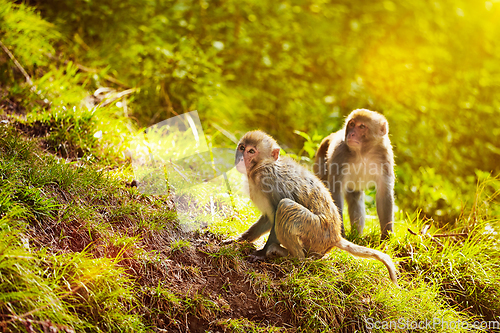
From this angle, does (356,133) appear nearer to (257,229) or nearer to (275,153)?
(275,153)

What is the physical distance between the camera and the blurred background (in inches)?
261

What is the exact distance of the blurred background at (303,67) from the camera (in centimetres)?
662

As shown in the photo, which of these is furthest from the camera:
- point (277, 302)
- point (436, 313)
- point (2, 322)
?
point (436, 313)

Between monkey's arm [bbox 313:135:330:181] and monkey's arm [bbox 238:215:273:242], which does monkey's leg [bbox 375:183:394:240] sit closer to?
monkey's arm [bbox 313:135:330:181]

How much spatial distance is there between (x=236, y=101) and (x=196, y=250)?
5169mm

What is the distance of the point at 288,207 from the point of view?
332 centimetres

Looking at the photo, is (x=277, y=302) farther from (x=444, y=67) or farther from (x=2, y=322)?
(x=444, y=67)

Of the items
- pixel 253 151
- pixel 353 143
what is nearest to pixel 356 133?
pixel 353 143

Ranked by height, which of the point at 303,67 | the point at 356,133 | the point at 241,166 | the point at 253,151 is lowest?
the point at 303,67

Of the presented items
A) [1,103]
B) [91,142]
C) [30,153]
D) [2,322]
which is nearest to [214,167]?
[91,142]

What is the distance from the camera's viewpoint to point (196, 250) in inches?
139

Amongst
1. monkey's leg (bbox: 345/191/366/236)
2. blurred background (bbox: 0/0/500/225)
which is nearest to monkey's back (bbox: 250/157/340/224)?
monkey's leg (bbox: 345/191/366/236)

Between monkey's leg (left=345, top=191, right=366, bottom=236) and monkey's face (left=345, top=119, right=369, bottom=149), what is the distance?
0.80m

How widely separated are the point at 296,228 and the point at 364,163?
172 centimetres
